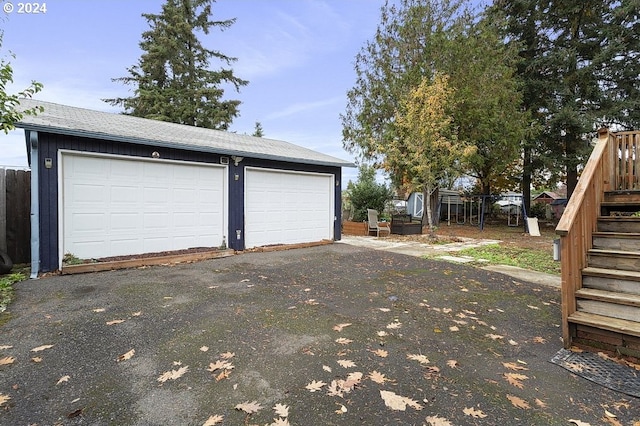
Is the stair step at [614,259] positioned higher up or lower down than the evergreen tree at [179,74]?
lower down

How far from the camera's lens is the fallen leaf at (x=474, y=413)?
1.94m

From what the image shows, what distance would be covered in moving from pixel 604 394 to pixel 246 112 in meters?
21.4

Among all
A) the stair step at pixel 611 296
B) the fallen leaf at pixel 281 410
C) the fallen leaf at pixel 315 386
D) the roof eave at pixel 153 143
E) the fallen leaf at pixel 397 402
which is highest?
the roof eave at pixel 153 143

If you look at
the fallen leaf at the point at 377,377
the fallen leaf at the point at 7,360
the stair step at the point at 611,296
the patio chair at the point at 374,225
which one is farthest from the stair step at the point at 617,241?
the patio chair at the point at 374,225

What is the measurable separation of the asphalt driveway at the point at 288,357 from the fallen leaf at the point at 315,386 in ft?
0.06

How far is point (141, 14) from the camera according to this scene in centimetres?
1803

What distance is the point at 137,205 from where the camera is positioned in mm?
6398

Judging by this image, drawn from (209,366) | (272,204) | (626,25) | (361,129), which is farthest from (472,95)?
(209,366)

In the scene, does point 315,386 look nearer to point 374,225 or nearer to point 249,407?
point 249,407

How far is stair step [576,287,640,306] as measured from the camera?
281 centimetres

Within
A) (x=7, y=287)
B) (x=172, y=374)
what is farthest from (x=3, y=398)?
(x=7, y=287)

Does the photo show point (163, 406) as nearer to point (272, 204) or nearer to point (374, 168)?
point (272, 204)

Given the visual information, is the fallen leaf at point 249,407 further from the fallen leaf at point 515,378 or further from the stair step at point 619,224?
the stair step at point 619,224

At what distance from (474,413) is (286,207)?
23.6 feet
